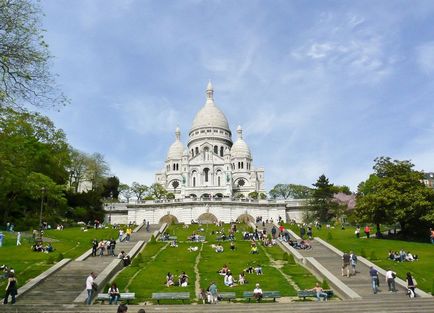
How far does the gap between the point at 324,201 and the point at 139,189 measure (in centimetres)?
4181

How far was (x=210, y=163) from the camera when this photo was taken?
4003 inches

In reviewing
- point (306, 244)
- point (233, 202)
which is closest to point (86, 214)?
point (233, 202)

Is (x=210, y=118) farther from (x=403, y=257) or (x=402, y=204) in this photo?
(x=403, y=257)

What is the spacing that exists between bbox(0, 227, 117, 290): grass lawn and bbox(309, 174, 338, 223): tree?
32.6 m

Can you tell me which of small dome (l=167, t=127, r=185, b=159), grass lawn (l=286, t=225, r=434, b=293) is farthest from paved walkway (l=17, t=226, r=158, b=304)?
small dome (l=167, t=127, r=185, b=159)

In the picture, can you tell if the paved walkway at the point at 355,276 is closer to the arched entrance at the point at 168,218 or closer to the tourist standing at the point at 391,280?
the tourist standing at the point at 391,280

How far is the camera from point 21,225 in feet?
160

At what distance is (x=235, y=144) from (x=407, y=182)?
73.6m

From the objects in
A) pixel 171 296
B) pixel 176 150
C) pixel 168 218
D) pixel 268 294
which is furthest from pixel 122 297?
pixel 176 150

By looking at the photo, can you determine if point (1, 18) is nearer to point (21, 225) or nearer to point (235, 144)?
point (21, 225)

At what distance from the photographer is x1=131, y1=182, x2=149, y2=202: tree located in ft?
313

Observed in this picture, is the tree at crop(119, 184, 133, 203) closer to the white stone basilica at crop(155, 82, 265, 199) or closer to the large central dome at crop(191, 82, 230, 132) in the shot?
the white stone basilica at crop(155, 82, 265, 199)

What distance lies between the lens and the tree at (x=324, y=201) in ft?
222

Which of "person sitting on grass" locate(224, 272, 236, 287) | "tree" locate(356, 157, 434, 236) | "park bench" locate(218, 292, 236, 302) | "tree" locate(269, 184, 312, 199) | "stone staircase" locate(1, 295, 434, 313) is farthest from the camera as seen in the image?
"tree" locate(269, 184, 312, 199)
